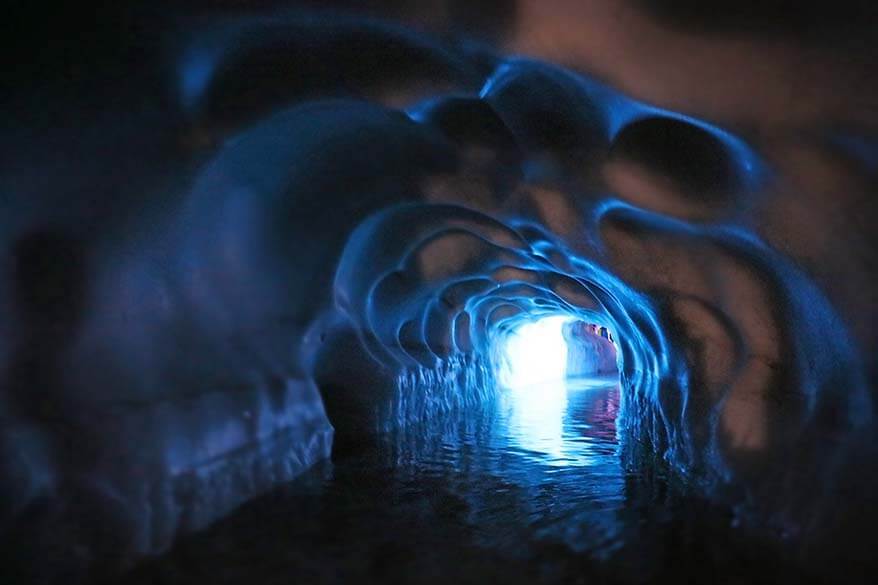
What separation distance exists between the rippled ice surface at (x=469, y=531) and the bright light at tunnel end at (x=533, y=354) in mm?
10747

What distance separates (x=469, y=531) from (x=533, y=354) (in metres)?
18.6

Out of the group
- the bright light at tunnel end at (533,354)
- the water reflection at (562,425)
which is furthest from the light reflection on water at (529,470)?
the bright light at tunnel end at (533,354)

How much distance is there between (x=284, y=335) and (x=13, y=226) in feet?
9.65

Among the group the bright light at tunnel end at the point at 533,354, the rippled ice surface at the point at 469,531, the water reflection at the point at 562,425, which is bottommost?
the rippled ice surface at the point at 469,531

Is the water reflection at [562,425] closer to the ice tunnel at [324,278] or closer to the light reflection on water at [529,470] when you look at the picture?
the light reflection on water at [529,470]

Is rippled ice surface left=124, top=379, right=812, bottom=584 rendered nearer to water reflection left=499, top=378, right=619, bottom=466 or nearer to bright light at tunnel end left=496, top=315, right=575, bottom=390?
water reflection left=499, top=378, right=619, bottom=466

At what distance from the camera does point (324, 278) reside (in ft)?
22.2

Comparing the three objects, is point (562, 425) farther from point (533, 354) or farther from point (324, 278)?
point (533, 354)

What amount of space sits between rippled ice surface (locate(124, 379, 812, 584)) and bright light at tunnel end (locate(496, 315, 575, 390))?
35.3 ft

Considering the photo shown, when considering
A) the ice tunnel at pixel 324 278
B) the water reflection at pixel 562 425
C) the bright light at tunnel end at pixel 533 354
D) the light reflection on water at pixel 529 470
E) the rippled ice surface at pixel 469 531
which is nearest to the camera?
the ice tunnel at pixel 324 278

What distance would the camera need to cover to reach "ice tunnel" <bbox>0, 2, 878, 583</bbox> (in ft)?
11.0

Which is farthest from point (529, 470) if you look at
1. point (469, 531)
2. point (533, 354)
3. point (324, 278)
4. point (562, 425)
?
point (533, 354)

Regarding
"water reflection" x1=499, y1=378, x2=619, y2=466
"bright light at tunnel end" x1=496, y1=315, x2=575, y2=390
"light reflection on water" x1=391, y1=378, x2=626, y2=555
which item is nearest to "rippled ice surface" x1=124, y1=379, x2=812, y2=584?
"light reflection on water" x1=391, y1=378, x2=626, y2=555

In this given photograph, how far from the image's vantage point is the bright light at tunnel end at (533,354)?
729 inches
